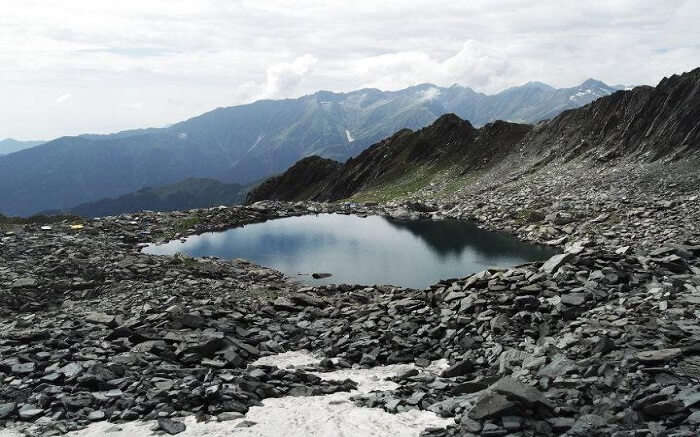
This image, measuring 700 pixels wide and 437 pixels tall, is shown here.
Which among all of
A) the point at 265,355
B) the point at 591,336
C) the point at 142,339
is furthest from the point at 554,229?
the point at 142,339

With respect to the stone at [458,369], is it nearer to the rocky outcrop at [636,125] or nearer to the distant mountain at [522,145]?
the distant mountain at [522,145]

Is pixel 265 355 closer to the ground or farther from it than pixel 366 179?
closer to the ground

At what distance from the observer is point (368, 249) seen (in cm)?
6181

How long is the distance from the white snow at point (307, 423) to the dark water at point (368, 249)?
26187 mm

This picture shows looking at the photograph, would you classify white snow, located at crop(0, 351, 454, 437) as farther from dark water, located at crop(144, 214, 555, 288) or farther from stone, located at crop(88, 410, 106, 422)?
dark water, located at crop(144, 214, 555, 288)

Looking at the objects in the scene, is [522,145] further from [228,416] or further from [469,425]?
[228,416]

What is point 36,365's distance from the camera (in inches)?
848

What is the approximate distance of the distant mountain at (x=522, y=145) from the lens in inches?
3012

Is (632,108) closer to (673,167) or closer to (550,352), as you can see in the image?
(673,167)

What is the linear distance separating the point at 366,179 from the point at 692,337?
117 m

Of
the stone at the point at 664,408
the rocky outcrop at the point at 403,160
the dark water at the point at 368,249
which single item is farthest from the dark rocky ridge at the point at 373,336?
the rocky outcrop at the point at 403,160

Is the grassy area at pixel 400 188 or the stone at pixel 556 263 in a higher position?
the grassy area at pixel 400 188

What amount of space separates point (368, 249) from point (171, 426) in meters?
45.9

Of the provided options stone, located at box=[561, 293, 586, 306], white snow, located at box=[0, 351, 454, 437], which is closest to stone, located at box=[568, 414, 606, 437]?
white snow, located at box=[0, 351, 454, 437]
